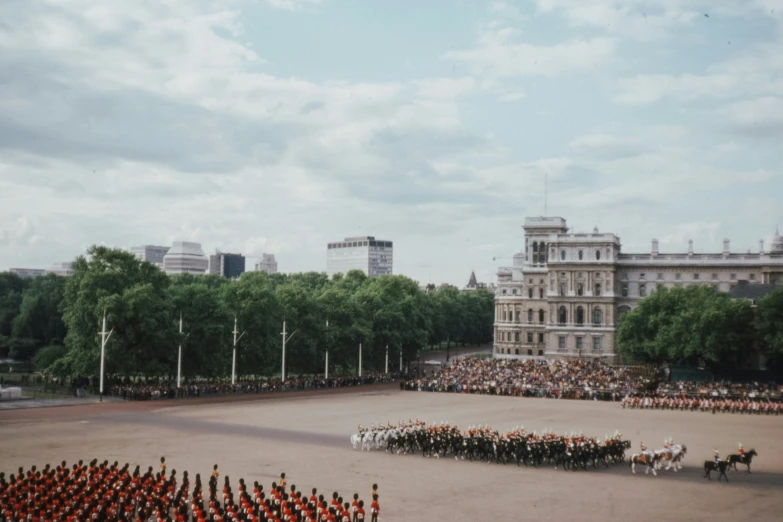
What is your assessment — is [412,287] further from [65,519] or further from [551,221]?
[65,519]

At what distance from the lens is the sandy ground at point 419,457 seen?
2561 cm

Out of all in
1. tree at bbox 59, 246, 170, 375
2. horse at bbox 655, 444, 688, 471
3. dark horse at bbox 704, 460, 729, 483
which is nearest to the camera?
dark horse at bbox 704, 460, 729, 483

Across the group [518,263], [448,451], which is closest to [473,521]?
[448,451]

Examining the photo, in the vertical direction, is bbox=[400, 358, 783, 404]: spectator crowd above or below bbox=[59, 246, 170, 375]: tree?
below

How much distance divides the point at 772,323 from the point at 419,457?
Result: 54973 mm

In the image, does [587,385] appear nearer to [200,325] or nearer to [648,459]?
[200,325]

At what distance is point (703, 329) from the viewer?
79.2 meters

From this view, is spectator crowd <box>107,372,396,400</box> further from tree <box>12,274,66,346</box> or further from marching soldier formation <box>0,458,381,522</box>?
marching soldier formation <box>0,458,381,522</box>

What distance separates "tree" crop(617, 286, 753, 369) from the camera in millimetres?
78938

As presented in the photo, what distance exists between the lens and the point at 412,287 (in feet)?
406

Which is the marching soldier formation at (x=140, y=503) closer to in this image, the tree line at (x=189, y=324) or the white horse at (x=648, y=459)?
the white horse at (x=648, y=459)

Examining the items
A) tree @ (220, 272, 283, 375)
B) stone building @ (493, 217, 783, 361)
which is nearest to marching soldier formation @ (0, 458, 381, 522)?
tree @ (220, 272, 283, 375)

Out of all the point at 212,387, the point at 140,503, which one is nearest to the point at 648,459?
the point at 140,503

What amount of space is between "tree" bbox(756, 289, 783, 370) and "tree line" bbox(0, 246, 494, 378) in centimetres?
4089
